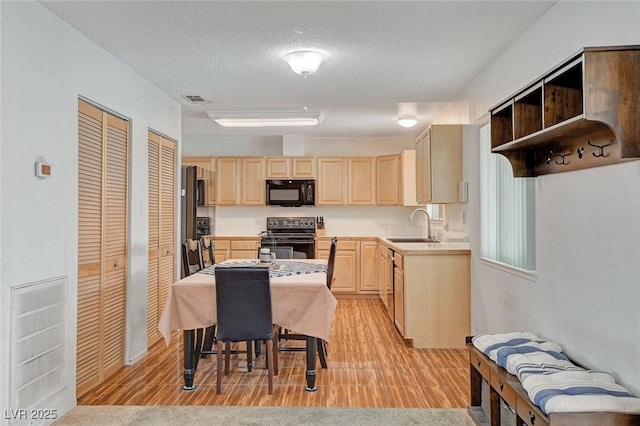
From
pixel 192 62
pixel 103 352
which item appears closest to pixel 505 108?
pixel 192 62

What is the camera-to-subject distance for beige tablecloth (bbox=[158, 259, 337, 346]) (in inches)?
134

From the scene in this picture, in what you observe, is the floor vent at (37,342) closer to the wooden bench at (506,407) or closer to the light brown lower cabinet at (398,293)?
the wooden bench at (506,407)

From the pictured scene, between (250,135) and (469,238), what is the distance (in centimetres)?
423

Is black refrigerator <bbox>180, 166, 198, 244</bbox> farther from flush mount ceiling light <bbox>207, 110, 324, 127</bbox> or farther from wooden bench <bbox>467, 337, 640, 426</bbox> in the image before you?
wooden bench <bbox>467, 337, 640, 426</bbox>

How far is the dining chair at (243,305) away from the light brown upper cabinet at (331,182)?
4.25 metres

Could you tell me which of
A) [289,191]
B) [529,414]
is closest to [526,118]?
[529,414]

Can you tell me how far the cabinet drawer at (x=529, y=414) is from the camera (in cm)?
191

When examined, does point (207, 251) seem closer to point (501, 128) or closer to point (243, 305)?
point (243, 305)

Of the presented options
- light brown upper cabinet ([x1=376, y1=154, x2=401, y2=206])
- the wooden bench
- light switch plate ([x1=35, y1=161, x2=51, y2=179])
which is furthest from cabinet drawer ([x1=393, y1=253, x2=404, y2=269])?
light switch plate ([x1=35, y1=161, x2=51, y2=179])

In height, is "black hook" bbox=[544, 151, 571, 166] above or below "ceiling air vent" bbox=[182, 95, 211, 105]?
below

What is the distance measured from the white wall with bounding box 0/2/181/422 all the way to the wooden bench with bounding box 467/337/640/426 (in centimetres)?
250

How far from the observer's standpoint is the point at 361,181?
748cm

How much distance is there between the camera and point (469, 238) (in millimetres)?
4613

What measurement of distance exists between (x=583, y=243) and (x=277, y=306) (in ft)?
6.46
